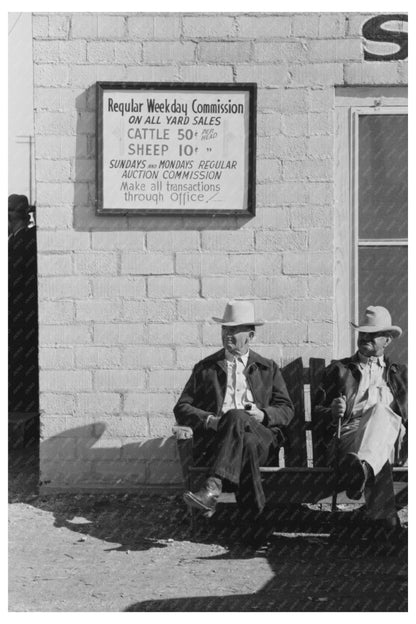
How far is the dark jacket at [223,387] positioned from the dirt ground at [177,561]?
2.33ft

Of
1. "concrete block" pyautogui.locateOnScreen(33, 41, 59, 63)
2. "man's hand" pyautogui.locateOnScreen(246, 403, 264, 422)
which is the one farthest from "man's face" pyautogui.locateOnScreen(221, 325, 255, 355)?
"concrete block" pyautogui.locateOnScreen(33, 41, 59, 63)

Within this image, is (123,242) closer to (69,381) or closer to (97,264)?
(97,264)

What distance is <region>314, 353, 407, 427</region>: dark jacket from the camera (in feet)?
23.7

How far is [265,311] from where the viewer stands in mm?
8094

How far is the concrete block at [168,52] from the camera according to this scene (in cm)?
800

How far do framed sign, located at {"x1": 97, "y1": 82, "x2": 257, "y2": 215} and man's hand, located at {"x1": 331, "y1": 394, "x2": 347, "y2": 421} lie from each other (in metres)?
1.68

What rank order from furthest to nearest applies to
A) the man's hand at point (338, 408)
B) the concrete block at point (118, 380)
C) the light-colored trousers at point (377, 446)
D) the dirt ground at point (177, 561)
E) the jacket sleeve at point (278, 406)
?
the concrete block at point (118, 380)
the jacket sleeve at point (278, 406)
the man's hand at point (338, 408)
the light-colored trousers at point (377, 446)
the dirt ground at point (177, 561)

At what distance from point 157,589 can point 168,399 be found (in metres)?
2.20

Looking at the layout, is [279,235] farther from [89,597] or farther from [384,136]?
[89,597]

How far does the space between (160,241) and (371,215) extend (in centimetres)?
154

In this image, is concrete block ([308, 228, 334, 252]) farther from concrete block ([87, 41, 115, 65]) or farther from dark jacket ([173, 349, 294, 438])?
concrete block ([87, 41, 115, 65])

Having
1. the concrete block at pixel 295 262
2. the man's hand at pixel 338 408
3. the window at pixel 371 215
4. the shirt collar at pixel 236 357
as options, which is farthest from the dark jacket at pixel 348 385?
the concrete block at pixel 295 262

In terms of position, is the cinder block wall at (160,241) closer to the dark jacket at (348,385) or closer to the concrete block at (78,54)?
the concrete block at (78,54)

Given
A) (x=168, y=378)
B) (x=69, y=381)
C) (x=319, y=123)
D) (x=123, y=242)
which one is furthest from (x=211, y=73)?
(x=69, y=381)
